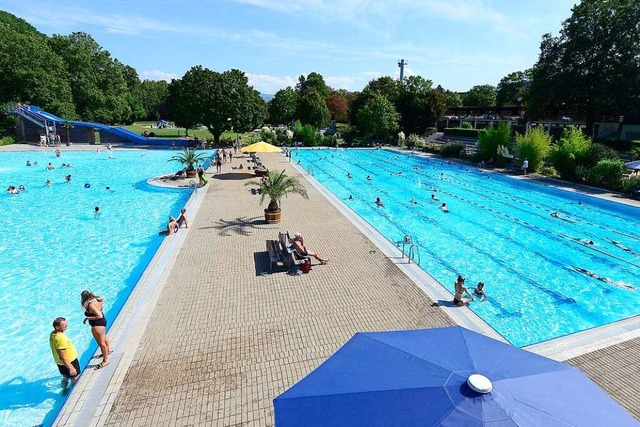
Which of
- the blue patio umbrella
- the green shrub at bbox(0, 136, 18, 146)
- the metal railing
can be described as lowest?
the blue patio umbrella

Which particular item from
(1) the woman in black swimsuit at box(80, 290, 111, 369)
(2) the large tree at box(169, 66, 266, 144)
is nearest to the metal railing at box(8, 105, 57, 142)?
(2) the large tree at box(169, 66, 266, 144)

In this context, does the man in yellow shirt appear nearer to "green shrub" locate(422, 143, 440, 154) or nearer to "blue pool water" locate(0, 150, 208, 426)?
"blue pool water" locate(0, 150, 208, 426)

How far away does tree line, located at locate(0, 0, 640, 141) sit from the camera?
34.4 metres

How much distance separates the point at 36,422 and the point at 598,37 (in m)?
45.9

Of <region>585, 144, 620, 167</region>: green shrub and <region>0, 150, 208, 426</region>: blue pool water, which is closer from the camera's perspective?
<region>0, 150, 208, 426</region>: blue pool water

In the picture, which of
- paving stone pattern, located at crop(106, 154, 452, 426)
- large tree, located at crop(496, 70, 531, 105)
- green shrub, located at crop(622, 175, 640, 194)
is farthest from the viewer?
large tree, located at crop(496, 70, 531, 105)

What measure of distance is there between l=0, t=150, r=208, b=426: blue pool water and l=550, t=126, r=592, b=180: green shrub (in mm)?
26329

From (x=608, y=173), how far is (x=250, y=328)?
1054 inches

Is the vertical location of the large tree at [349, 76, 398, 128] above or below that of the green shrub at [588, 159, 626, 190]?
above

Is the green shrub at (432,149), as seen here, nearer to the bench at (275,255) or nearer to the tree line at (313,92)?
the tree line at (313,92)

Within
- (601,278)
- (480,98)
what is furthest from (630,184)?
(480,98)

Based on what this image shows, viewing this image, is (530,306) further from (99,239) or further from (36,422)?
(99,239)

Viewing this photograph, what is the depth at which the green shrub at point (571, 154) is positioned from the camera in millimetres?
27047

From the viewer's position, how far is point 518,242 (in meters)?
15.9
